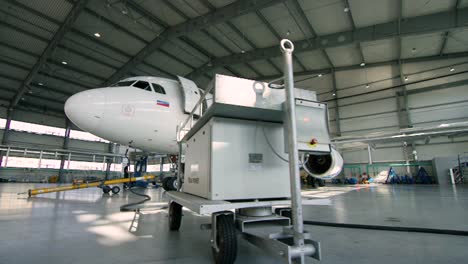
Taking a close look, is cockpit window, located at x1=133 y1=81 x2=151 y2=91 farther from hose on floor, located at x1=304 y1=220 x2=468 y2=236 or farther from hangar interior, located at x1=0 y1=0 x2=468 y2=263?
hose on floor, located at x1=304 y1=220 x2=468 y2=236

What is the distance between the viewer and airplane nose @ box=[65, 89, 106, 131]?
5.02 meters

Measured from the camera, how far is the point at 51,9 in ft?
39.2

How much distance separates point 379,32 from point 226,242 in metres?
14.2

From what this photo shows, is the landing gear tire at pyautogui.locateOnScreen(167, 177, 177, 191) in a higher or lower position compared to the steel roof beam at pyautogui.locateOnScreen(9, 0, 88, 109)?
lower

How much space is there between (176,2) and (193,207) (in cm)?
1178

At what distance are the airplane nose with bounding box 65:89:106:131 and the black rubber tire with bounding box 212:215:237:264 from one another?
4.55 meters

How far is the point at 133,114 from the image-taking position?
5.57m

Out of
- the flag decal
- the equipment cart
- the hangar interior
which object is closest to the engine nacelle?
the hangar interior

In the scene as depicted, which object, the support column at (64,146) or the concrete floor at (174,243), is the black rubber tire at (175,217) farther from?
the support column at (64,146)

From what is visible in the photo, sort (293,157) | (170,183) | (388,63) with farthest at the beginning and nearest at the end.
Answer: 1. (388,63)
2. (170,183)
3. (293,157)

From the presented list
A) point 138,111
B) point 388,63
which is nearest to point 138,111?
point 138,111

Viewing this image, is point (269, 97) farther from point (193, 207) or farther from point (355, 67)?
point (355, 67)

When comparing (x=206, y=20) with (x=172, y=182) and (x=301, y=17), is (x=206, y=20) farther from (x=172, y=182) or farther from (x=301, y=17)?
(x=172, y=182)

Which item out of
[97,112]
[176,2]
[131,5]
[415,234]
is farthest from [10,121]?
[415,234]
